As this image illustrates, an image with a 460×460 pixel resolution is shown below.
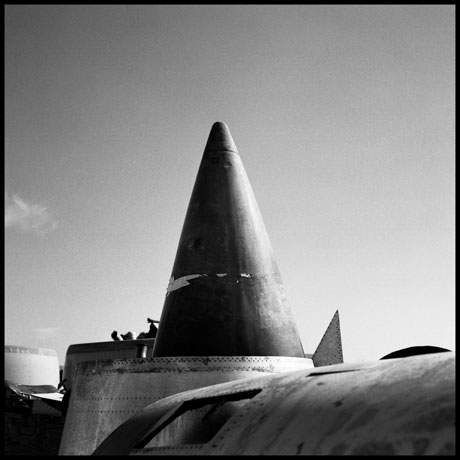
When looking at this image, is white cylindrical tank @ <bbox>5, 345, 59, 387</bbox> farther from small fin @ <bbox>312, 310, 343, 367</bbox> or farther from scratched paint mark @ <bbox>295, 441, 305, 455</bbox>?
scratched paint mark @ <bbox>295, 441, 305, 455</bbox>

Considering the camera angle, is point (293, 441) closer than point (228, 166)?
Yes

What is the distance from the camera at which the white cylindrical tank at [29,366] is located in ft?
70.0

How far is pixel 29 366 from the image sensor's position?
2183 cm

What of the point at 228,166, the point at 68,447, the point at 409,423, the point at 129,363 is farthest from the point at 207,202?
the point at 409,423

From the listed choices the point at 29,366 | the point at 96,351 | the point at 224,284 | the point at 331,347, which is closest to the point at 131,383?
the point at 224,284

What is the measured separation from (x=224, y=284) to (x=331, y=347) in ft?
7.50

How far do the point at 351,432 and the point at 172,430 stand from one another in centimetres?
259

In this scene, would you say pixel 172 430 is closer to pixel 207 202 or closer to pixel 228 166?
pixel 207 202

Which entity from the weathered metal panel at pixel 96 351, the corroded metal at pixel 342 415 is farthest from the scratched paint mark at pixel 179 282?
the weathered metal panel at pixel 96 351

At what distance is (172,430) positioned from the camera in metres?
4.84

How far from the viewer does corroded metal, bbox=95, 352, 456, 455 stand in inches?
94.7

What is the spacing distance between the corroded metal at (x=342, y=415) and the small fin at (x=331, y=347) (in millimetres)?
4496

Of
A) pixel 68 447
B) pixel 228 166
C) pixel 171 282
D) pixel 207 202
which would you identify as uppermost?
pixel 228 166

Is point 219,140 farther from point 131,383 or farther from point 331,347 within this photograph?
point 131,383
